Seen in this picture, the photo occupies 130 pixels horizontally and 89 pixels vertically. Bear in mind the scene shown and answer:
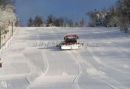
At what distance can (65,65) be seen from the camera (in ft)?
136

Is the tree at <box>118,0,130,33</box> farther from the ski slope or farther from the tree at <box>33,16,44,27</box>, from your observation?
the tree at <box>33,16,44,27</box>

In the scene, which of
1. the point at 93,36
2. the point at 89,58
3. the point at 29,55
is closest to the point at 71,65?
the point at 89,58

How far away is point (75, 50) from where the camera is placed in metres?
49.9

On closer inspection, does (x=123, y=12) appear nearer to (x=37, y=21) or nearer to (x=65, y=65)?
(x=65, y=65)

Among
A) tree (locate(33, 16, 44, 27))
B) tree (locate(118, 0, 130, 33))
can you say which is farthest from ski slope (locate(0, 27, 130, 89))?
tree (locate(33, 16, 44, 27))

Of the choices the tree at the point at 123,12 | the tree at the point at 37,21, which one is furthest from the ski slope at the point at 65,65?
the tree at the point at 37,21

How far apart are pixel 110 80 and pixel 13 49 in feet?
69.8

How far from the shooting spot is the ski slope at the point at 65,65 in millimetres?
32031

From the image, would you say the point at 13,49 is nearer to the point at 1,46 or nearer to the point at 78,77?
the point at 1,46

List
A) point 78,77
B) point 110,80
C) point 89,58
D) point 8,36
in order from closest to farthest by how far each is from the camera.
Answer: point 110,80
point 78,77
point 89,58
point 8,36

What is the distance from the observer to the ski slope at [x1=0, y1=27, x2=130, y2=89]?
32.0 m

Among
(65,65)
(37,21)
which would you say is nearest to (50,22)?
(37,21)

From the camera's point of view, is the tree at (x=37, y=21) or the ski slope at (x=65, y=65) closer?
the ski slope at (x=65, y=65)

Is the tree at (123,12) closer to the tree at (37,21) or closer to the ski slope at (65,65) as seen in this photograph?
the ski slope at (65,65)
